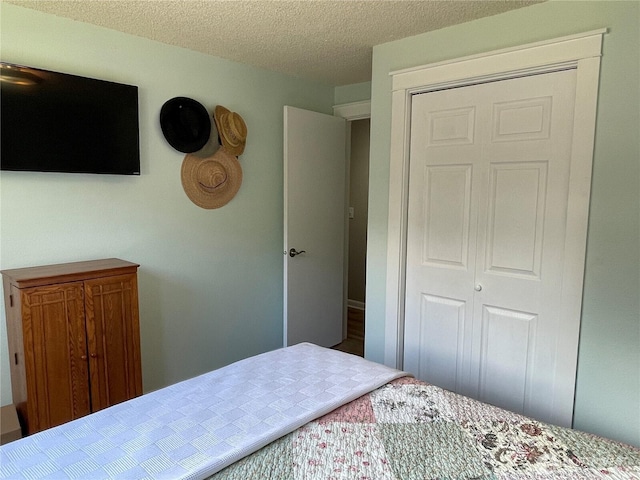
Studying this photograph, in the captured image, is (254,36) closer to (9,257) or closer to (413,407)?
(9,257)

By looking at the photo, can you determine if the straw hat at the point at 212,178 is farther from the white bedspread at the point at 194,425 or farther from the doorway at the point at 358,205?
the doorway at the point at 358,205

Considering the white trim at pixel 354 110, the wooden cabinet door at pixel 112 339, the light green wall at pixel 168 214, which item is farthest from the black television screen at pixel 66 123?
the white trim at pixel 354 110

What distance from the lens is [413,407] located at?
146 cm

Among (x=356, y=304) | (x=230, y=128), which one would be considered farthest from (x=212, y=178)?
(x=356, y=304)

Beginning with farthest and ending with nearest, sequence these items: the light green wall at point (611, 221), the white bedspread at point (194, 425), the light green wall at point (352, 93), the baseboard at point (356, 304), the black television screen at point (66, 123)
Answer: the baseboard at point (356, 304)
the light green wall at point (352, 93)
the black television screen at point (66, 123)
the light green wall at point (611, 221)
the white bedspread at point (194, 425)

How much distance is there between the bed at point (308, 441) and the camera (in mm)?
1122

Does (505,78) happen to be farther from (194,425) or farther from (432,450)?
(194,425)

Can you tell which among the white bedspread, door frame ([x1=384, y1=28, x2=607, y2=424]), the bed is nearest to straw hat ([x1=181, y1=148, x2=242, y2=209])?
door frame ([x1=384, y1=28, x2=607, y2=424])

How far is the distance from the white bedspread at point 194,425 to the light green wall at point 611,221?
39.7 inches

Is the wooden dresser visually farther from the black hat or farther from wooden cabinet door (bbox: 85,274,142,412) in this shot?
the black hat

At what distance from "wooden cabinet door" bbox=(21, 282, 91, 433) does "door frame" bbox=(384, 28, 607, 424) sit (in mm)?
1670

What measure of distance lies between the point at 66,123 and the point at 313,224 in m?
1.83

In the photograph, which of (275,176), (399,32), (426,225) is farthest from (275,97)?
(426,225)

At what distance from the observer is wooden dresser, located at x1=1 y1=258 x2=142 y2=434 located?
1.94 m
